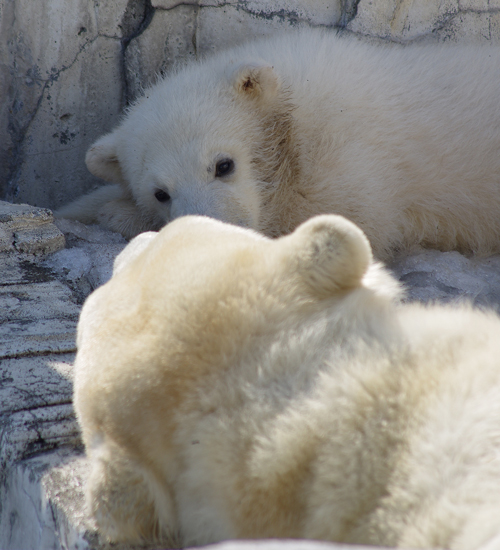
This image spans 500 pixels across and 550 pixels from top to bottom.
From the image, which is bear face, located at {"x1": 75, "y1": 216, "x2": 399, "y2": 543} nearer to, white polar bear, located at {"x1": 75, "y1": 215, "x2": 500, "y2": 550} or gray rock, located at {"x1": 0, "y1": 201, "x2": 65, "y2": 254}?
white polar bear, located at {"x1": 75, "y1": 215, "x2": 500, "y2": 550}

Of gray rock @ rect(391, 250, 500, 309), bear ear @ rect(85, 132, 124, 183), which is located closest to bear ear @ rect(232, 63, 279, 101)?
bear ear @ rect(85, 132, 124, 183)

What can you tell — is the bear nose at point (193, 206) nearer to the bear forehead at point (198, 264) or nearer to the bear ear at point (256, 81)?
the bear ear at point (256, 81)

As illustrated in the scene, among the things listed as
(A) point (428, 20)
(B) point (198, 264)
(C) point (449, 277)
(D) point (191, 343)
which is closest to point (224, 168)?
(C) point (449, 277)

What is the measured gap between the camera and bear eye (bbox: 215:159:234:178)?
152 inches

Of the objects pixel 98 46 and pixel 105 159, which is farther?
pixel 98 46

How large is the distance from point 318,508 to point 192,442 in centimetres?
33

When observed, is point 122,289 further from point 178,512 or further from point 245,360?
point 178,512

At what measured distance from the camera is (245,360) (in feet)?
4.91

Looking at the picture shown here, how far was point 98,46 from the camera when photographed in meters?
4.62

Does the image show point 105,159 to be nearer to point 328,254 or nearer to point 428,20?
point 428,20

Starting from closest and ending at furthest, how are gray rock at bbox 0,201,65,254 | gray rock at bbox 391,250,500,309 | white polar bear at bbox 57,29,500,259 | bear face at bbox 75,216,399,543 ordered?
bear face at bbox 75,216,399,543 < gray rock at bbox 391,250,500,309 < gray rock at bbox 0,201,65,254 < white polar bear at bbox 57,29,500,259

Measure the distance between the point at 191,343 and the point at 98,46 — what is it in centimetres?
370

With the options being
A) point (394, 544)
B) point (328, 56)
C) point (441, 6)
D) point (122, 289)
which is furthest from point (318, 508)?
point (441, 6)

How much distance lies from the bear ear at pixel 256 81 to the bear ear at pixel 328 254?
2.48 metres
